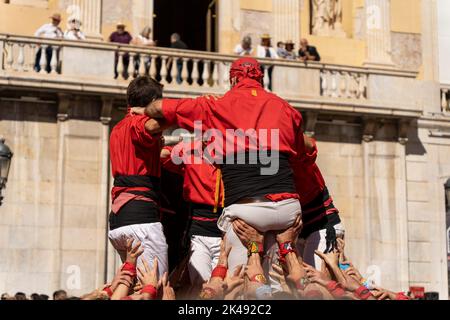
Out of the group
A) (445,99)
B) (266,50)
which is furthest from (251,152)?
(445,99)

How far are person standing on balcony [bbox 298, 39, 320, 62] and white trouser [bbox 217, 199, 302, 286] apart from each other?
13704mm

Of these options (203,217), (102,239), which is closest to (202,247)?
(203,217)

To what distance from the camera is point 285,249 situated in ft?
19.2

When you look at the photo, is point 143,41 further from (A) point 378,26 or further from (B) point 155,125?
(B) point 155,125

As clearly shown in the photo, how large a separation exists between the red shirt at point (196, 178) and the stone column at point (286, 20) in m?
13.2

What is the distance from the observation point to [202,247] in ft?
24.4

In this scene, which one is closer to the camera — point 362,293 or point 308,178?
point 362,293

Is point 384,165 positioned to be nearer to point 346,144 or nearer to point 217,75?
point 346,144

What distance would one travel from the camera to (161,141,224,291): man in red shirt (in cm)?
735

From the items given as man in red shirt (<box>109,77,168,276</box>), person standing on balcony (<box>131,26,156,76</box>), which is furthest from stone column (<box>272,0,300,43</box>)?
man in red shirt (<box>109,77,168,276</box>)

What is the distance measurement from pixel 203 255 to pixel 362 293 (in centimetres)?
195

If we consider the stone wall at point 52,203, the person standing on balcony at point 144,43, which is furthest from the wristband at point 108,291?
the person standing on balcony at point 144,43

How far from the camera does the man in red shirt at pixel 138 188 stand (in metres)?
6.30

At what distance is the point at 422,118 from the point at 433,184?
4.43 ft
